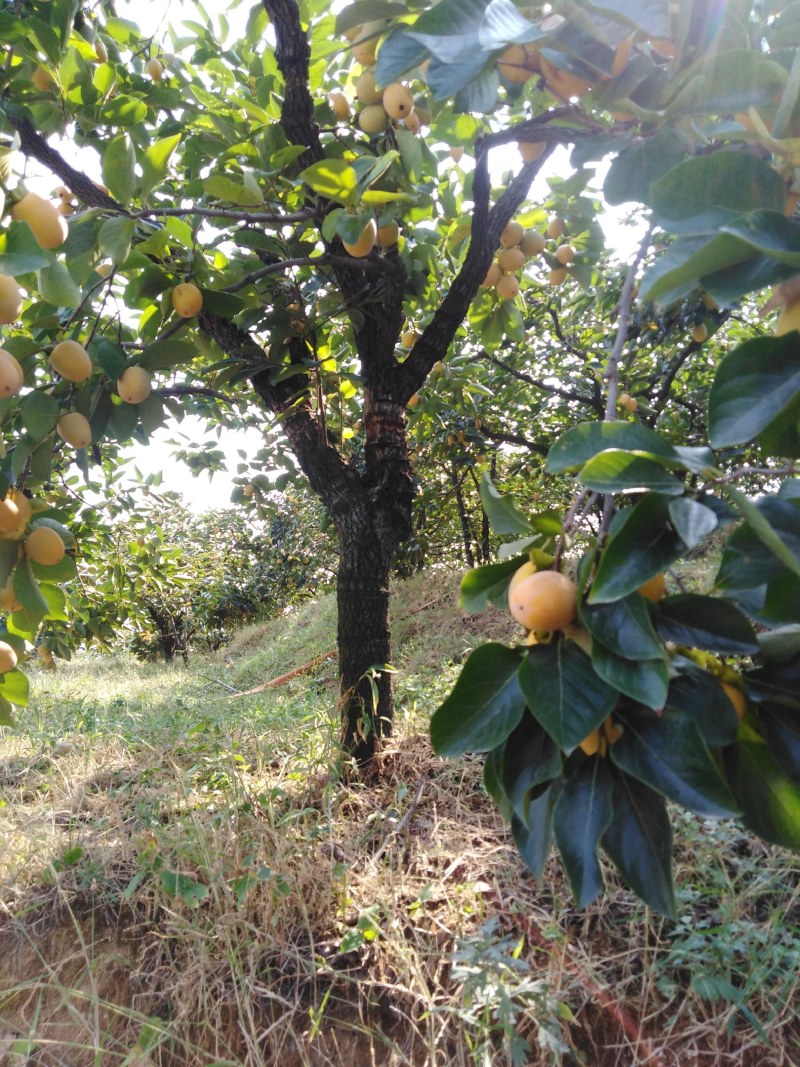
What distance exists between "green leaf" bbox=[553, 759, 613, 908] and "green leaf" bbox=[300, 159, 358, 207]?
1057 millimetres

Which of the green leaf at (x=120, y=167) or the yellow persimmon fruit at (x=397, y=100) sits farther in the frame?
the yellow persimmon fruit at (x=397, y=100)

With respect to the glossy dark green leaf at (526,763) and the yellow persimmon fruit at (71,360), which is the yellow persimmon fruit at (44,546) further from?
the glossy dark green leaf at (526,763)

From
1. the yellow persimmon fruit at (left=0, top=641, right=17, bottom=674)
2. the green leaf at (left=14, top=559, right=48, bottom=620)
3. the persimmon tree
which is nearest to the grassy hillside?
the persimmon tree

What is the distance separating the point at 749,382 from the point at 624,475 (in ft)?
0.48

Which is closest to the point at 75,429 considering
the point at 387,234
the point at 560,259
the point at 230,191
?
the point at 230,191

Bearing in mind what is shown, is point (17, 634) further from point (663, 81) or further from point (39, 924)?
point (663, 81)

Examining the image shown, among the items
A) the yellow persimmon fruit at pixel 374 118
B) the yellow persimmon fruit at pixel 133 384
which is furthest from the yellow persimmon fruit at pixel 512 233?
the yellow persimmon fruit at pixel 133 384

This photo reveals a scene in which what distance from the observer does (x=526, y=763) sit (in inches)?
22.0

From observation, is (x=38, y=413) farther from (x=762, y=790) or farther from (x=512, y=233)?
(x=512, y=233)

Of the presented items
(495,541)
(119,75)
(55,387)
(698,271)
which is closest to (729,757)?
(698,271)

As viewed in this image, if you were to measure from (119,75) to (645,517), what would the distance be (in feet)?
6.52

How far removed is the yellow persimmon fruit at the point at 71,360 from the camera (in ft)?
3.46

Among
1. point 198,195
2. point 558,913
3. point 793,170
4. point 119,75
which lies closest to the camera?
point 793,170

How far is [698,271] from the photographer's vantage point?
0.53 meters
